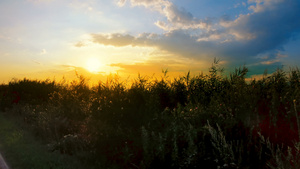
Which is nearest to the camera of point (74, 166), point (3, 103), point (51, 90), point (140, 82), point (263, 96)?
point (74, 166)

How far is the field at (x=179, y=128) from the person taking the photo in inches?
200

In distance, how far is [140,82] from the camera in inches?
468

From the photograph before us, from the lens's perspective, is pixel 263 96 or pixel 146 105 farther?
pixel 146 105

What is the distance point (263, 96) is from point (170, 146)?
3681mm

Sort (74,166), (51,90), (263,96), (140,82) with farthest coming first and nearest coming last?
(51,90) < (140,82) < (263,96) < (74,166)

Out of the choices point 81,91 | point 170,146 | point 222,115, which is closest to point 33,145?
point 170,146

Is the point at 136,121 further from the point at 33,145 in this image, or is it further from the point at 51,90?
the point at 51,90

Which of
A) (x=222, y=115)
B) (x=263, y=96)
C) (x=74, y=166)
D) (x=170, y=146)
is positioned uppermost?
(x=263, y=96)

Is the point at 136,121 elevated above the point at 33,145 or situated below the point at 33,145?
above

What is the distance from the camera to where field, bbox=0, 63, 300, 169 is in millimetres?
5070

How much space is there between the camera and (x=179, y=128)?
596 cm

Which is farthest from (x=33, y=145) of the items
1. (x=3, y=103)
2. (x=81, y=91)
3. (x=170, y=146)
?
(x=3, y=103)

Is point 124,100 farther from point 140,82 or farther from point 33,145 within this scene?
point 33,145

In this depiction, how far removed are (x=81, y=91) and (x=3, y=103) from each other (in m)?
5.42
